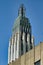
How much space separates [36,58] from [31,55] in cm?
110

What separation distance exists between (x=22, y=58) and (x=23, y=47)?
6233 inches

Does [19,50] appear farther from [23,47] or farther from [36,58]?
[36,58]

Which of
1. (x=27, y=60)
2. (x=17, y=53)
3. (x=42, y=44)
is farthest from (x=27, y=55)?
(x=17, y=53)

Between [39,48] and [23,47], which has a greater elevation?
[23,47]

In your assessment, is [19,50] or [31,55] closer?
[31,55]

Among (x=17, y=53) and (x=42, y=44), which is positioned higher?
(x=17, y=53)

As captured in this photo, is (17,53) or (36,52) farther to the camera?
(17,53)

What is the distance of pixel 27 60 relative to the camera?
123 feet

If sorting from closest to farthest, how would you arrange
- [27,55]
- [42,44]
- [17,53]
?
[42,44] < [27,55] < [17,53]

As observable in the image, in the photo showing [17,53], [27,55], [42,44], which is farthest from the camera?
[17,53]

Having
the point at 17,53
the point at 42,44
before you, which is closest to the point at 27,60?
the point at 42,44

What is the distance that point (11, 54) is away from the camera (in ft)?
655

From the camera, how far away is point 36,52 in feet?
119

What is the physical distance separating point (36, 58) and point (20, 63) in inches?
147
